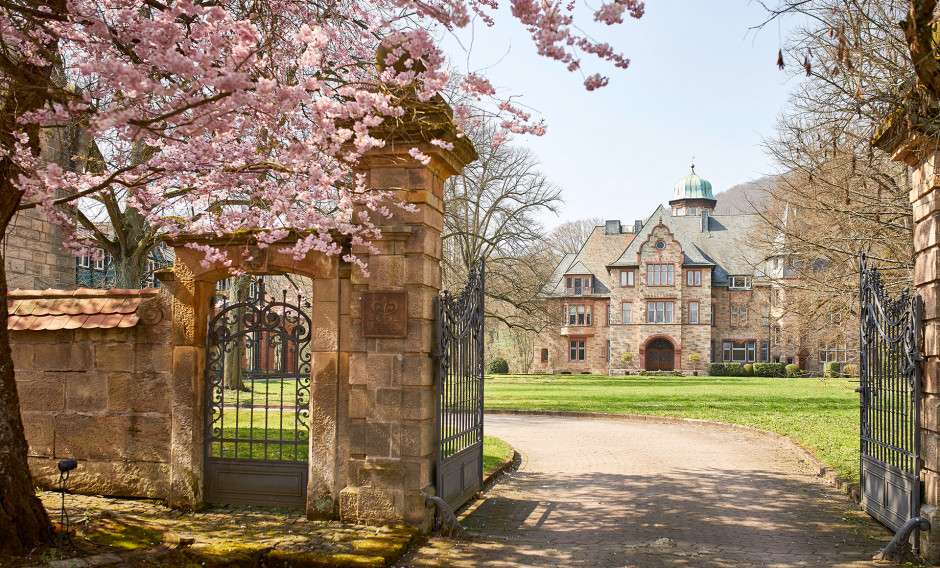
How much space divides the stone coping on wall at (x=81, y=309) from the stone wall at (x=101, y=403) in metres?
0.11

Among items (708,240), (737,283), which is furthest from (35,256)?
(708,240)

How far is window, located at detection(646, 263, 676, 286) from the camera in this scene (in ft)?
179

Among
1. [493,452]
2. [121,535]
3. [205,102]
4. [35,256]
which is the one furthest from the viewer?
[35,256]

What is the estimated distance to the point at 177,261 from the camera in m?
7.77

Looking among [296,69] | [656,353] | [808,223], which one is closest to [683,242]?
[656,353]

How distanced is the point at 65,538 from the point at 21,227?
516 inches

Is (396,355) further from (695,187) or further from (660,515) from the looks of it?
(695,187)

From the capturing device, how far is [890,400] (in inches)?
302

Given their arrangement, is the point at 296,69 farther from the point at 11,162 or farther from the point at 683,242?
the point at 683,242

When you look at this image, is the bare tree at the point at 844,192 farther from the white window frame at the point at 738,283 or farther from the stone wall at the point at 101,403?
the white window frame at the point at 738,283

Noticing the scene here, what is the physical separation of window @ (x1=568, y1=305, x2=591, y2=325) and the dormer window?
1.10 m

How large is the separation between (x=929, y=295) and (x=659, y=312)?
162ft

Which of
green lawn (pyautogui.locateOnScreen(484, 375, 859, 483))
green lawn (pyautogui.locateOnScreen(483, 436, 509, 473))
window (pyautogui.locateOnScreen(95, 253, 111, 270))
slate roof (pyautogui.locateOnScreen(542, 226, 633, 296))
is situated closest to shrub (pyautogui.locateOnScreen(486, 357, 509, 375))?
slate roof (pyautogui.locateOnScreen(542, 226, 633, 296))

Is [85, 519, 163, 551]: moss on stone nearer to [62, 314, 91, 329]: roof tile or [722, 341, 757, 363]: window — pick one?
[62, 314, 91, 329]: roof tile
